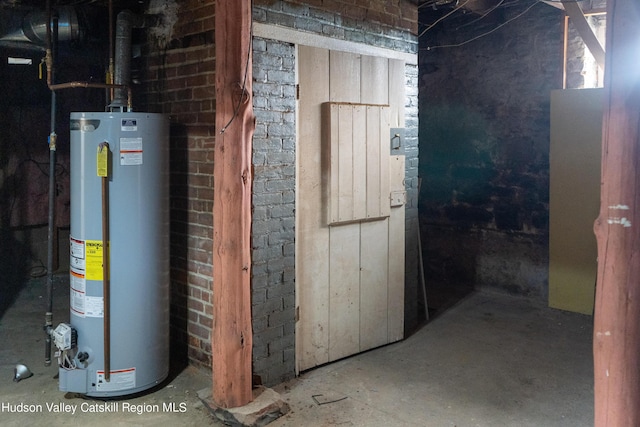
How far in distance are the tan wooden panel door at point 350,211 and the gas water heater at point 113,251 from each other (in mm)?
850

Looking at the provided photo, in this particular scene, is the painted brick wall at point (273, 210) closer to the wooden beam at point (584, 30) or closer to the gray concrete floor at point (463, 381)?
the gray concrete floor at point (463, 381)

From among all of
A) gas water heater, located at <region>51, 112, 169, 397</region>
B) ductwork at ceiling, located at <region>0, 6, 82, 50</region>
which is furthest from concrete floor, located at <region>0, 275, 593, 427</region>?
ductwork at ceiling, located at <region>0, 6, 82, 50</region>

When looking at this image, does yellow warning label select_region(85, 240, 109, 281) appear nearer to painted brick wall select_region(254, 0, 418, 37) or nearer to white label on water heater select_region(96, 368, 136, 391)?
white label on water heater select_region(96, 368, 136, 391)

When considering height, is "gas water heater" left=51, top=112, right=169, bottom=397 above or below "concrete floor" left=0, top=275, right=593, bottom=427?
above

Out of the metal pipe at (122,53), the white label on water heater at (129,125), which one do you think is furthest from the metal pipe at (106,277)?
the metal pipe at (122,53)

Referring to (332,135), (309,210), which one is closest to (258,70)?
(332,135)

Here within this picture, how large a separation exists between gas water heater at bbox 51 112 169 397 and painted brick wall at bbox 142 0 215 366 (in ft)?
0.83

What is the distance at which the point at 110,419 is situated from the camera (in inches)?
115

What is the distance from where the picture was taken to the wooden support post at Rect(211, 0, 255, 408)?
2795 mm

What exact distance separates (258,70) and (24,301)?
3065mm

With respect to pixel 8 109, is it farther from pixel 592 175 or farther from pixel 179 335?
pixel 592 175

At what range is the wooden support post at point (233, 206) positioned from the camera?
2.79m

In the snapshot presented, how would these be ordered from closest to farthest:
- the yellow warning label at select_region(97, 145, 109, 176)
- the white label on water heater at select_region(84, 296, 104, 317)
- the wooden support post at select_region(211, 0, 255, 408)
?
the wooden support post at select_region(211, 0, 255, 408)
the yellow warning label at select_region(97, 145, 109, 176)
the white label on water heater at select_region(84, 296, 104, 317)

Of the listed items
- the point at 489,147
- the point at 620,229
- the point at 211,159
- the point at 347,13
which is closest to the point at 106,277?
the point at 211,159
